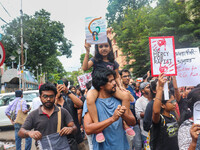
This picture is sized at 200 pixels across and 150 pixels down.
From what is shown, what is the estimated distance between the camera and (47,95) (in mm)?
3141

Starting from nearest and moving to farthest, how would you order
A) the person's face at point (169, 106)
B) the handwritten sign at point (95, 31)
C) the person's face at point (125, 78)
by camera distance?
1. the person's face at point (169, 106)
2. the handwritten sign at point (95, 31)
3. the person's face at point (125, 78)

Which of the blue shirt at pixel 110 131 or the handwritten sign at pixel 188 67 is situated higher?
the handwritten sign at pixel 188 67

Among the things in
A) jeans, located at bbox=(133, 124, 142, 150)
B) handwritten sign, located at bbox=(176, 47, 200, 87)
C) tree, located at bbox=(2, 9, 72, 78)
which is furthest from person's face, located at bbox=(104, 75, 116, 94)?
tree, located at bbox=(2, 9, 72, 78)

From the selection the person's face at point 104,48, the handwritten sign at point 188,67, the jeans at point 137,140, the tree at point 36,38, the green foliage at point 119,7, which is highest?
the green foliage at point 119,7

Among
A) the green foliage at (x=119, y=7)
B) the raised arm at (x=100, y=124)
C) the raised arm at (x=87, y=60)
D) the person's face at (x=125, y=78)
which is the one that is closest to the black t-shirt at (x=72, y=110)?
the raised arm at (x=87, y=60)

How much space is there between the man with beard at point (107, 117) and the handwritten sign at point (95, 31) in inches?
33.5

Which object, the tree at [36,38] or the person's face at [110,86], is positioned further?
the tree at [36,38]

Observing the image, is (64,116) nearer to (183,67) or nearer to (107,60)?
(107,60)

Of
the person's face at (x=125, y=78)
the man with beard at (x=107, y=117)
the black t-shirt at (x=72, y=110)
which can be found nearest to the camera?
the man with beard at (x=107, y=117)

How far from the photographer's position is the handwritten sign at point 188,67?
3.37m

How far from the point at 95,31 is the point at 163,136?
1821 mm

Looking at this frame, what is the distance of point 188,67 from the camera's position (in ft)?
11.3

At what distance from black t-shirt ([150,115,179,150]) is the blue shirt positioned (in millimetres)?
610

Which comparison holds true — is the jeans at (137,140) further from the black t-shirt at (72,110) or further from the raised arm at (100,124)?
the raised arm at (100,124)
